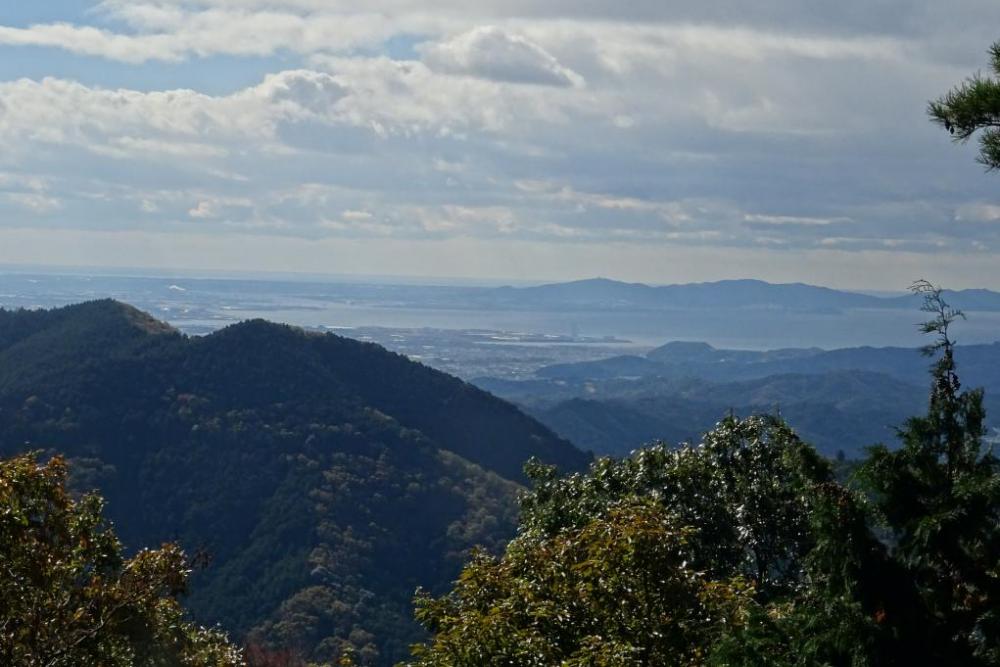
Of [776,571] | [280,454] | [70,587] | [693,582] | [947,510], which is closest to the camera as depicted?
[947,510]

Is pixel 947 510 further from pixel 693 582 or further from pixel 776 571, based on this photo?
pixel 776 571

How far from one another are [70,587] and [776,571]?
12271 mm

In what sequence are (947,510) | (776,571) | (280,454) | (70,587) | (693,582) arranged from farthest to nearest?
(280,454)
(776,571)
(693,582)
(70,587)
(947,510)

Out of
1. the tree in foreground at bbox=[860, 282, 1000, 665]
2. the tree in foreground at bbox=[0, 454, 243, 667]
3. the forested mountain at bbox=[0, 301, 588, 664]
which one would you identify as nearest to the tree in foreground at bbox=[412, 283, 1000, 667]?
the tree in foreground at bbox=[860, 282, 1000, 665]

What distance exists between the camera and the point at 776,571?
1916 centimetres

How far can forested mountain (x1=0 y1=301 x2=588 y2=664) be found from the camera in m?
101

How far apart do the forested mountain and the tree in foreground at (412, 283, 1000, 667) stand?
68897 mm

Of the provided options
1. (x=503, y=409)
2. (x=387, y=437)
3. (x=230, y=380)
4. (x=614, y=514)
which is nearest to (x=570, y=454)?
(x=503, y=409)

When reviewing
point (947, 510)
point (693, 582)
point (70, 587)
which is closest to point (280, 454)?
point (70, 587)

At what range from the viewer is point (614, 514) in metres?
13.2

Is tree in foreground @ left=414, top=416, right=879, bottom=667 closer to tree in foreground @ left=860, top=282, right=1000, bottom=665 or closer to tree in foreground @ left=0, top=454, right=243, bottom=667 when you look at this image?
tree in foreground @ left=860, top=282, right=1000, bottom=665

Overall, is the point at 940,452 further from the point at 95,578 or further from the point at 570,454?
the point at 570,454

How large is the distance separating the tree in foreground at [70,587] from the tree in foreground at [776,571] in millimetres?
3122

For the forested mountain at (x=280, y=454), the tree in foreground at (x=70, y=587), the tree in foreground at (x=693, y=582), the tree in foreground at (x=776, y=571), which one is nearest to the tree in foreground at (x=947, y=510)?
the tree in foreground at (x=776, y=571)
